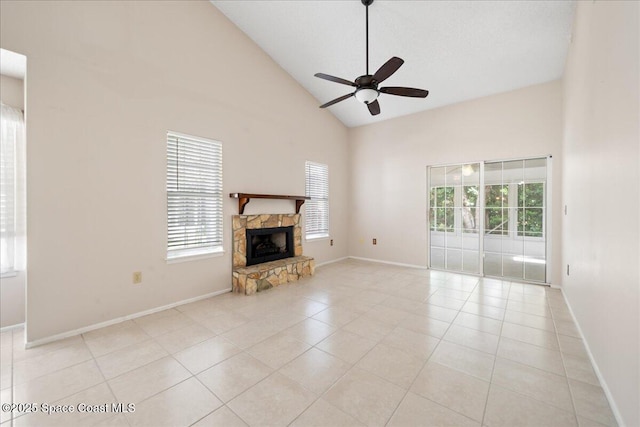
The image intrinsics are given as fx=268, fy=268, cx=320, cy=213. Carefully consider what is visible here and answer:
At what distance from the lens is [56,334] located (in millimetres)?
2627

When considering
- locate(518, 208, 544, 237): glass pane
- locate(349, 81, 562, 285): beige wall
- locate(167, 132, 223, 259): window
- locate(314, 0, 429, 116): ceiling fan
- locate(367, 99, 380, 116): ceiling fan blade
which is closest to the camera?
locate(314, 0, 429, 116): ceiling fan

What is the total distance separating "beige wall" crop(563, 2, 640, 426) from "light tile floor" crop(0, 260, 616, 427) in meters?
0.36

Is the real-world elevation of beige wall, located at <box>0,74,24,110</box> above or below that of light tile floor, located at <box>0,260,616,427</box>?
above

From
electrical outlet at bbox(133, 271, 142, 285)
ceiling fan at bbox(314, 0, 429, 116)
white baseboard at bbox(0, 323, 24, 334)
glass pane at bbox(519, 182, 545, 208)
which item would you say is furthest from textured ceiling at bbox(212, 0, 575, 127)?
white baseboard at bbox(0, 323, 24, 334)

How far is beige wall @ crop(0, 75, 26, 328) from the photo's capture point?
2.83m

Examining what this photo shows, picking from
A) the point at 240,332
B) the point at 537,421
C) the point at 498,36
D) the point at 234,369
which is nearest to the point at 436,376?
the point at 537,421

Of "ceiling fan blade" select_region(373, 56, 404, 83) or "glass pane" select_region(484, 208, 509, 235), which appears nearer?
"ceiling fan blade" select_region(373, 56, 404, 83)

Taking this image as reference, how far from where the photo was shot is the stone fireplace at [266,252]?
13.3ft

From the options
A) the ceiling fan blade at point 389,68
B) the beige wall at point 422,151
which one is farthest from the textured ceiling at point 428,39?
the ceiling fan blade at point 389,68

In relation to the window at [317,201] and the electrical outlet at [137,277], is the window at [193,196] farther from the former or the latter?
the window at [317,201]

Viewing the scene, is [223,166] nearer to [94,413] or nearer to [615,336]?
[94,413]

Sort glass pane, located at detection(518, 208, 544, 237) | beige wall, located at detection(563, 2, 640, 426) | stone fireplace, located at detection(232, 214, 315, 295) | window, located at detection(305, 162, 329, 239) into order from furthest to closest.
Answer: window, located at detection(305, 162, 329, 239) → glass pane, located at detection(518, 208, 544, 237) → stone fireplace, located at detection(232, 214, 315, 295) → beige wall, located at detection(563, 2, 640, 426)

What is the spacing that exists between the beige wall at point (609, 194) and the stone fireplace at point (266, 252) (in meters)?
3.62

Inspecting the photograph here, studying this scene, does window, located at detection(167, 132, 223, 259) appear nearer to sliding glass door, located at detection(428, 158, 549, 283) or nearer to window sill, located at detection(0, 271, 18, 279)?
window sill, located at detection(0, 271, 18, 279)
